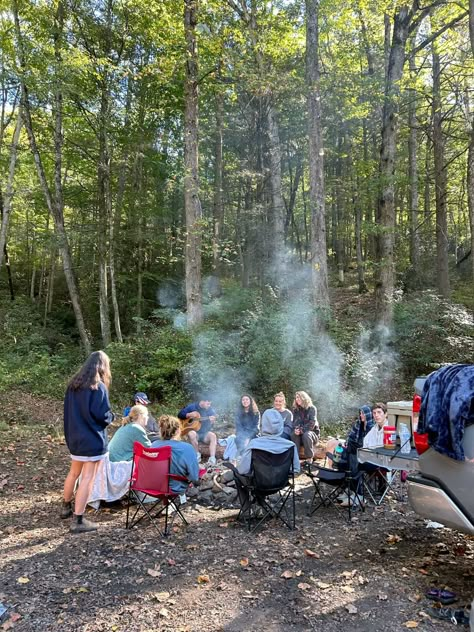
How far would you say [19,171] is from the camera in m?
17.8

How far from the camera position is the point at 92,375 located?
463 centimetres

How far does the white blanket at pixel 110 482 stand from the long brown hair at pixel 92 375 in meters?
0.91

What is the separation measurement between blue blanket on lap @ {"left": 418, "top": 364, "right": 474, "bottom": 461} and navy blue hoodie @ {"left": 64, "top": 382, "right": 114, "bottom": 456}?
3.02m

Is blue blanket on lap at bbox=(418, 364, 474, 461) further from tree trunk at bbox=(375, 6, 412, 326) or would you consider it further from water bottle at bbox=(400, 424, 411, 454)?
tree trunk at bbox=(375, 6, 412, 326)

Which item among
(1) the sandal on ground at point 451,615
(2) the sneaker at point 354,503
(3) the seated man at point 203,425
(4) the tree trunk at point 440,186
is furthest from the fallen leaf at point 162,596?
(4) the tree trunk at point 440,186

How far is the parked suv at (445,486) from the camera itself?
3.00 meters

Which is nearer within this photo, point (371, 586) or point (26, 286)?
point (371, 586)

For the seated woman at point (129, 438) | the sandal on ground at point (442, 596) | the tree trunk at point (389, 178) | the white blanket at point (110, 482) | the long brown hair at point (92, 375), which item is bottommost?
the sandal on ground at point (442, 596)

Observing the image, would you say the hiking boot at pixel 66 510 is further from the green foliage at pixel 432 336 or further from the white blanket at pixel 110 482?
the green foliage at pixel 432 336

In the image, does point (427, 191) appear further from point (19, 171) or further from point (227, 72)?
point (19, 171)

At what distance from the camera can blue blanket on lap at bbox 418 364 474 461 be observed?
3047mm

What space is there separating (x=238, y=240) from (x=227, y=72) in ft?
26.1

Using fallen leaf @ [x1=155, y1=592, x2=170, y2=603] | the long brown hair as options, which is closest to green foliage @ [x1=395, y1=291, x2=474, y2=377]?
the long brown hair

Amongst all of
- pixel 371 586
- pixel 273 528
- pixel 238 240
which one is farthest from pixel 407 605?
pixel 238 240
